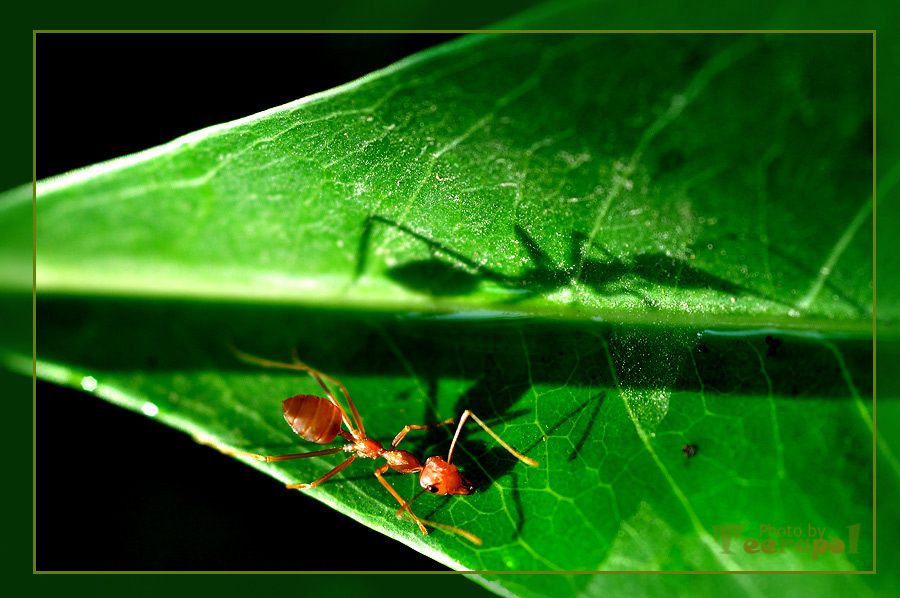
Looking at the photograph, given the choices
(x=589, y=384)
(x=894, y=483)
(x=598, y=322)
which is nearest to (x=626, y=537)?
(x=589, y=384)

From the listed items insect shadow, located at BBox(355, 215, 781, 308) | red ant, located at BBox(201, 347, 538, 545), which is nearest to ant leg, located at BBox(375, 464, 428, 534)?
red ant, located at BBox(201, 347, 538, 545)

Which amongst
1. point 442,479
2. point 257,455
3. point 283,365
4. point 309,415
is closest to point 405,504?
point 442,479

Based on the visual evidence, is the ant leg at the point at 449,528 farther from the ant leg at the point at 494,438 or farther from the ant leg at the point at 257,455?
the ant leg at the point at 257,455

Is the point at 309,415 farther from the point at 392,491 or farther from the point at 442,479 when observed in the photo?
the point at 442,479

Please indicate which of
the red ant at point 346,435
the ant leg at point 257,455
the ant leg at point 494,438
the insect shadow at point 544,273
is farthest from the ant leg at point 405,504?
the insect shadow at point 544,273

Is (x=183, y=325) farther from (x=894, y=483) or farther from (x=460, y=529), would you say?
(x=894, y=483)
